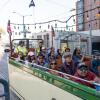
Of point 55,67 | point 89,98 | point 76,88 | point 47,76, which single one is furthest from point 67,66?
point 89,98

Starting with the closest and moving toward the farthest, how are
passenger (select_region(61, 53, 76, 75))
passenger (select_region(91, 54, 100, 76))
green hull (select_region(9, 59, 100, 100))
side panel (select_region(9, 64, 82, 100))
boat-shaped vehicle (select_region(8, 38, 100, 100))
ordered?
green hull (select_region(9, 59, 100, 100)) → boat-shaped vehicle (select_region(8, 38, 100, 100)) → side panel (select_region(9, 64, 82, 100)) → passenger (select_region(61, 53, 76, 75)) → passenger (select_region(91, 54, 100, 76))

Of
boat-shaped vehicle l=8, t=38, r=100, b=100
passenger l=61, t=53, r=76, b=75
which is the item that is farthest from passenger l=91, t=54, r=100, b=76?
boat-shaped vehicle l=8, t=38, r=100, b=100

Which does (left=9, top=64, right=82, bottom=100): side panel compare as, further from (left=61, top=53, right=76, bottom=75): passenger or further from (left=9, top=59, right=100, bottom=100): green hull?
(left=61, top=53, right=76, bottom=75): passenger

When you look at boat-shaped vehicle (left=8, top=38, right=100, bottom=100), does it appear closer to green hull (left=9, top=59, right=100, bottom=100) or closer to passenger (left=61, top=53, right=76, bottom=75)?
green hull (left=9, top=59, right=100, bottom=100)

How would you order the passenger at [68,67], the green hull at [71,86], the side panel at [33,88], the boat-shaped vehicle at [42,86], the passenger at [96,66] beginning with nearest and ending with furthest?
the green hull at [71,86] < the boat-shaped vehicle at [42,86] < the side panel at [33,88] < the passenger at [68,67] < the passenger at [96,66]

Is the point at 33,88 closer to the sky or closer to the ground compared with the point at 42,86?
closer to the ground

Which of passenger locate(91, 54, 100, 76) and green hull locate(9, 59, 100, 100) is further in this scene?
passenger locate(91, 54, 100, 76)

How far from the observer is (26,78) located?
25.8 feet

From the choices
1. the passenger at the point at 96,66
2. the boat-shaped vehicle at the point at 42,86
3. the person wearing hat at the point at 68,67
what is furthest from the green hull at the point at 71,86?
the passenger at the point at 96,66

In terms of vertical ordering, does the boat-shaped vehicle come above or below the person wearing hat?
below

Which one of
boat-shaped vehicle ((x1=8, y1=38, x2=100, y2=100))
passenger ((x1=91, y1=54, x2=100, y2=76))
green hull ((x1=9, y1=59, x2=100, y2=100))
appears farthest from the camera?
passenger ((x1=91, y1=54, x2=100, y2=76))

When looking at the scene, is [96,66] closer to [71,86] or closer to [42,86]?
[42,86]

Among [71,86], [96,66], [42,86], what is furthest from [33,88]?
[71,86]

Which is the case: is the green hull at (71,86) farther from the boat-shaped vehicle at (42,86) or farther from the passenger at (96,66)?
the passenger at (96,66)
